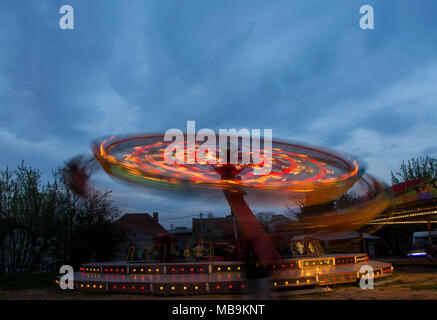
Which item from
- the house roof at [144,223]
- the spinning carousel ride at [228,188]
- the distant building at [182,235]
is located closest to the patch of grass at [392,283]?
the spinning carousel ride at [228,188]

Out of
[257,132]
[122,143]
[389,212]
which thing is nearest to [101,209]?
[122,143]

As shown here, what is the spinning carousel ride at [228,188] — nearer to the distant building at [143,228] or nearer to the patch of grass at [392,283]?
the patch of grass at [392,283]

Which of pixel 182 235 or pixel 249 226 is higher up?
pixel 249 226

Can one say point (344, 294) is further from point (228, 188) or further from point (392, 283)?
point (228, 188)

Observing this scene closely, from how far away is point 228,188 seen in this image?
13.4m

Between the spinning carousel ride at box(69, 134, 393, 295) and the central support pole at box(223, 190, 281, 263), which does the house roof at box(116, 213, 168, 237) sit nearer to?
the spinning carousel ride at box(69, 134, 393, 295)

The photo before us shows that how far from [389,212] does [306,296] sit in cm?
1309

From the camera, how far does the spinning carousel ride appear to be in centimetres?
1099

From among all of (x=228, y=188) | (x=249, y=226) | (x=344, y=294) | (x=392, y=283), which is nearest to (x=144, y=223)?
(x=228, y=188)

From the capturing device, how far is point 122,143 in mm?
12703

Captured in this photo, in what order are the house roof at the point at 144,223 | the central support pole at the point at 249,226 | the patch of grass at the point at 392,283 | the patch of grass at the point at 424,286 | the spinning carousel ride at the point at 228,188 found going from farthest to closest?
the house roof at the point at 144,223 < the central support pole at the point at 249,226 < the patch of grass at the point at 392,283 < the spinning carousel ride at the point at 228,188 < the patch of grass at the point at 424,286

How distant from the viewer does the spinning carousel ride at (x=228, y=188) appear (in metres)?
11.0

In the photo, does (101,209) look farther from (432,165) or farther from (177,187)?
(432,165)

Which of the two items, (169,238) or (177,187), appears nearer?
(177,187)
